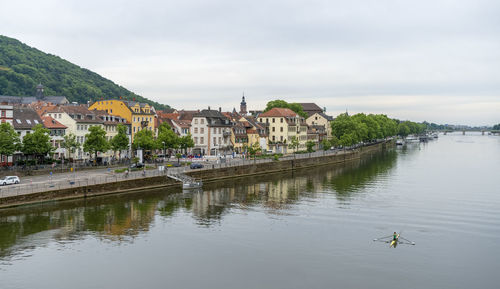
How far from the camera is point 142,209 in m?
61.1

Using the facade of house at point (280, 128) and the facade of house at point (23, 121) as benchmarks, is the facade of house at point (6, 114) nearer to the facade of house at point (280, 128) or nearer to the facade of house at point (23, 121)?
the facade of house at point (23, 121)

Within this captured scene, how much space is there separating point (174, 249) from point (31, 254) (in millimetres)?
12332

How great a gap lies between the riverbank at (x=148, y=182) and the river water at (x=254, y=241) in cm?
147

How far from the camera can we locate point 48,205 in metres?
59.4

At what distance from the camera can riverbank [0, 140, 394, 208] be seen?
190 feet

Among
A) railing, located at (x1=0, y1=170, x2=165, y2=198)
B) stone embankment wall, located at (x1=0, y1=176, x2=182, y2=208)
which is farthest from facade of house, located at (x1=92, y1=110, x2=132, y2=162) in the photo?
stone embankment wall, located at (x1=0, y1=176, x2=182, y2=208)

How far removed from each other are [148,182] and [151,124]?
142 feet

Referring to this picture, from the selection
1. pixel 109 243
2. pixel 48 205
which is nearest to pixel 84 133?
pixel 48 205

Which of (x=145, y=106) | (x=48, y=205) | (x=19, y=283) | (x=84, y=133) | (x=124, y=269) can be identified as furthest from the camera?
(x=145, y=106)

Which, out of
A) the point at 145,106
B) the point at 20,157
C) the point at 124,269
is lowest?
the point at 124,269

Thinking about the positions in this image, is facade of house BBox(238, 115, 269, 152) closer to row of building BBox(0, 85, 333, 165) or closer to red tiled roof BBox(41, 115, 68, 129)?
row of building BBox(0, 85, 333, 165)

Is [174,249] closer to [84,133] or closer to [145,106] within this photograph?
[84,133]

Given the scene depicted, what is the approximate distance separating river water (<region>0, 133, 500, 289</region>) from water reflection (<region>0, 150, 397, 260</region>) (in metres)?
0.16

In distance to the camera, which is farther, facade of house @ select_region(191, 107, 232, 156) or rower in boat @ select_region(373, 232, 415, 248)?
facade of house @ select_region(191, 107, 232, 156)
